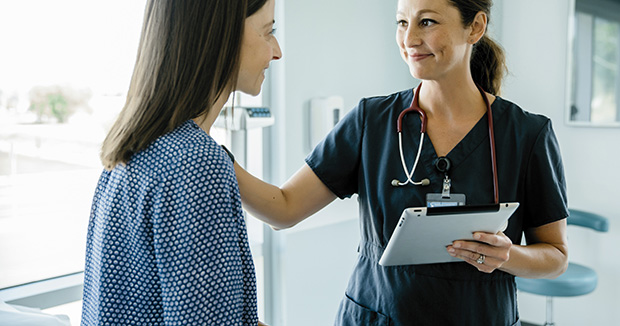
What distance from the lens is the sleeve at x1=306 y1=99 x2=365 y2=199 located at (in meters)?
1.41

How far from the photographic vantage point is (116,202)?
31.1 inches

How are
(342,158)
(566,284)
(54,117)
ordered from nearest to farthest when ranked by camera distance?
(342,158), (54,117), (566,284)

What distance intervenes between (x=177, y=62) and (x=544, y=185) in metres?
0.88

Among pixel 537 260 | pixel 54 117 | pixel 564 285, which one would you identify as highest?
pixel 54 117

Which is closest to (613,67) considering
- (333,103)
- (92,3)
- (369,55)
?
(369,55)

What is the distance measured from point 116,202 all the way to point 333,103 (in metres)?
1.60

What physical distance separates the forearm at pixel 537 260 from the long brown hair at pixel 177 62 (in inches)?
30.1

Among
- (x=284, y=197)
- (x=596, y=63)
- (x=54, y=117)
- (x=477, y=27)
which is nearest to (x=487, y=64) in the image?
(x=477, y=27)

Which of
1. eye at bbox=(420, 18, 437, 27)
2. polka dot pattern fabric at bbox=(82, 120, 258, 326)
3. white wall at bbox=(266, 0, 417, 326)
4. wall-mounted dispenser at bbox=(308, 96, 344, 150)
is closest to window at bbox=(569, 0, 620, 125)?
white wall at bbox=(266, 0, 417, 326)

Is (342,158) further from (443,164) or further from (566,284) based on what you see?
(566,284)

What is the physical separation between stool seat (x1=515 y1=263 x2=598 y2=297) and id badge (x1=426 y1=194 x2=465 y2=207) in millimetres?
1367

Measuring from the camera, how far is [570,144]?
9.62 ft

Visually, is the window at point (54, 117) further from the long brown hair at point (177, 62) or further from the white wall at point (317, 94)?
the long brown hair at point (177, 62)

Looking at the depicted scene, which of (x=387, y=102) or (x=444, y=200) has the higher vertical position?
(x=387, y=102)
